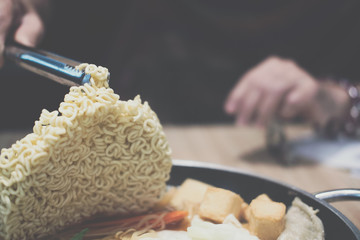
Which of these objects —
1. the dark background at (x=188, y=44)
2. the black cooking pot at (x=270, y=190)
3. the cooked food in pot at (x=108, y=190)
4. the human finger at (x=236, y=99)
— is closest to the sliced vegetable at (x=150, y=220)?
the cooked food in pot at (x=108, y=190)

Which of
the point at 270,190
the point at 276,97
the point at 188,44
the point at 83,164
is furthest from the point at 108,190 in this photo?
the point at 188,44

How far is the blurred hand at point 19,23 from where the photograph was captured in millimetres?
1462

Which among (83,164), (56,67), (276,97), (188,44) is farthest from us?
Answer: (188,44)

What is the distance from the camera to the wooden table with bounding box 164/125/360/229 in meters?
1.79

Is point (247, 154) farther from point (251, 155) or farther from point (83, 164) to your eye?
point (83, 164)

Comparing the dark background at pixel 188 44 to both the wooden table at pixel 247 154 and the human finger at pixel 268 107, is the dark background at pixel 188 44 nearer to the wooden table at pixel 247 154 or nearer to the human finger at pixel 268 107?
the wooden table at pixel 247 154

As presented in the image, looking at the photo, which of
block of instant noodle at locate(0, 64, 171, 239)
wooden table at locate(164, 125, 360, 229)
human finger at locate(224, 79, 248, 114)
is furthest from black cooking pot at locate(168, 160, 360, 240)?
human finger at locate(224, 79, 248, 114)

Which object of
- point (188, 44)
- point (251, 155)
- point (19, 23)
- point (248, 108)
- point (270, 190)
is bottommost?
point (270, 190)

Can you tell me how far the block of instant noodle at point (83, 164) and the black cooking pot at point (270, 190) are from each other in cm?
24

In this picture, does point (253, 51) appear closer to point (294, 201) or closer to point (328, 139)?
point (328, 139)

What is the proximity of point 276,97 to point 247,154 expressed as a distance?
41 cm

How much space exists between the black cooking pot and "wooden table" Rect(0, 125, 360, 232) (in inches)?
15.7

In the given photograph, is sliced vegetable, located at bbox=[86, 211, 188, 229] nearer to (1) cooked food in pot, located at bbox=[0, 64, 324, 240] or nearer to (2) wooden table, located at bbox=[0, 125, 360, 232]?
(1) cooked food in pot, located at bbox=[0, 64, 324, 240]

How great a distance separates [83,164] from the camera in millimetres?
1104
